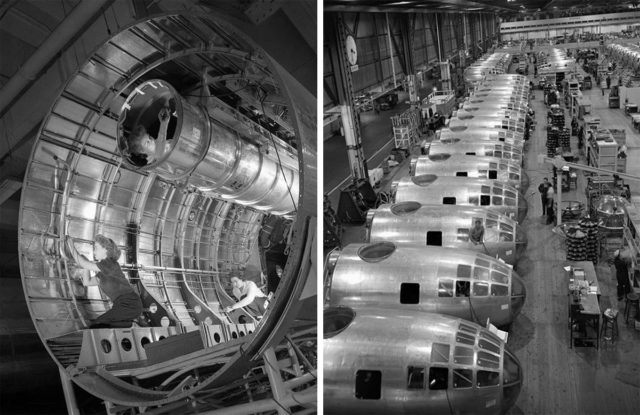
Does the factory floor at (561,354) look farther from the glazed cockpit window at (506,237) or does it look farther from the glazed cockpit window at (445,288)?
the glazed cockpit window at (445,288)

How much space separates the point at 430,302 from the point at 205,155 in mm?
9453

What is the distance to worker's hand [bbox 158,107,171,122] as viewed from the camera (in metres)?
4.24

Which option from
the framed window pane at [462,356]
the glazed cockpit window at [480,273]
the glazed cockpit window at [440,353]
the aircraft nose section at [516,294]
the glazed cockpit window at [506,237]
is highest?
the glazed cockpit window at [440,353]

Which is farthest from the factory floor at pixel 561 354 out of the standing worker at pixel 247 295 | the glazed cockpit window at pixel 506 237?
the standing worker at pixel 247 295

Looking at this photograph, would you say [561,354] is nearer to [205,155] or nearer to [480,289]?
[480,289]

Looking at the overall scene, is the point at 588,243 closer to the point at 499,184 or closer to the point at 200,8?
the point at 499,184

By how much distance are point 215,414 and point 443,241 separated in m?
13.1

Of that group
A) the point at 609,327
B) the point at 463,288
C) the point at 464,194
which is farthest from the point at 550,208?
the point at 463,288

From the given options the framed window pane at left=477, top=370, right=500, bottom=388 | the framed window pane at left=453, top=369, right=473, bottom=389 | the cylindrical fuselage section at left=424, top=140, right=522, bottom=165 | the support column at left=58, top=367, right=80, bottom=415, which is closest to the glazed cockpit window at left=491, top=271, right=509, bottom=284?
the framed window pane at left=477, top=370, right=500, bottom=388

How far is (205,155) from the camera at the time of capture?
4578 millimetres

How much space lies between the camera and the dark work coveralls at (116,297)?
4.09 metres

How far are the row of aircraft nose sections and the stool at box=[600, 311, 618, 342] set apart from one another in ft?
8.44

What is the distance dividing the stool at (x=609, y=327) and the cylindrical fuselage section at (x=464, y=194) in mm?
5306

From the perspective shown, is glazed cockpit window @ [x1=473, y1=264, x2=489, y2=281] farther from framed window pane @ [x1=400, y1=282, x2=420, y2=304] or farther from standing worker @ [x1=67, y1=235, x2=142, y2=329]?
standing worker @ [x1=67, y1=235, x2=142, y2=329]
